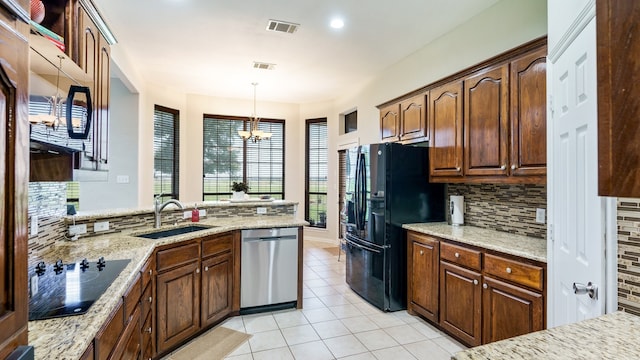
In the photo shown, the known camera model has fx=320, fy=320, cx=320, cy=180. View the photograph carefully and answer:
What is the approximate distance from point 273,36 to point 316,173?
371 centimetres

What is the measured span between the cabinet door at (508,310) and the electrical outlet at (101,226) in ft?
9.91

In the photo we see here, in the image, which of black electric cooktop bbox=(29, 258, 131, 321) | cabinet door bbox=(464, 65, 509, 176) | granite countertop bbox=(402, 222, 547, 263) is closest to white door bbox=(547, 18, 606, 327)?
granite countertop bbox=(402, 222, 547, 263)

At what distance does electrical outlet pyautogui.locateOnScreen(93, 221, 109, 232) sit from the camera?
2544 mm

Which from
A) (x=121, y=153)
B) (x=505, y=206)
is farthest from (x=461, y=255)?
(x=121, y=153)

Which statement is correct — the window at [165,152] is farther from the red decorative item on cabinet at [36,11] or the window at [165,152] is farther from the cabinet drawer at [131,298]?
the red decorative item on cabinet at [36,11]

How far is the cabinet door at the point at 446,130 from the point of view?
3.04m

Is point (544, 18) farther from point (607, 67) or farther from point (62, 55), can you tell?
point (62, 55)

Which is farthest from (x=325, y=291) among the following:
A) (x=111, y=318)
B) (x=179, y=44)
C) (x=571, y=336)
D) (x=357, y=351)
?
(x=179, y=44)

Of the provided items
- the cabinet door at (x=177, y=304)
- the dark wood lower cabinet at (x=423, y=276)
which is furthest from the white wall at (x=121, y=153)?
the dark wood lower cabinet at (x=423, y=276)

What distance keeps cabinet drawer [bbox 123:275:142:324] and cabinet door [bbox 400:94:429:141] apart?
295cm

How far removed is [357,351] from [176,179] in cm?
496

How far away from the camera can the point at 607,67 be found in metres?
A: 0.57

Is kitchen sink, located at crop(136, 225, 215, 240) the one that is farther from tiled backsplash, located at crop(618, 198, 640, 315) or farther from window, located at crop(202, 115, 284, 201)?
window, located at crop(202, 115, 284, 201)

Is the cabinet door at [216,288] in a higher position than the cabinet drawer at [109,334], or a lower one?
lower
